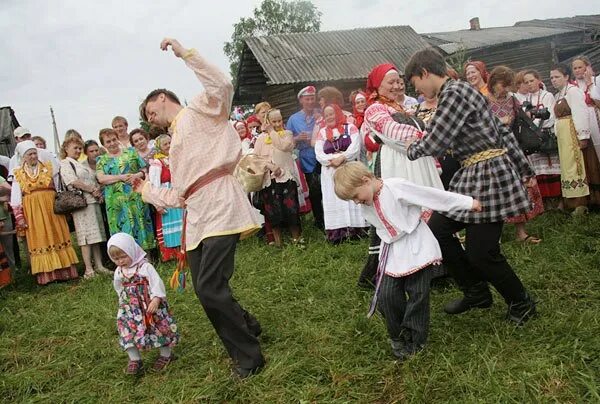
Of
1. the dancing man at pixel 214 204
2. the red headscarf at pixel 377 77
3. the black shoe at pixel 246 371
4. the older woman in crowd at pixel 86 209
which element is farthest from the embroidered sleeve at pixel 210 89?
the older woman in crowd at pixel 86 209

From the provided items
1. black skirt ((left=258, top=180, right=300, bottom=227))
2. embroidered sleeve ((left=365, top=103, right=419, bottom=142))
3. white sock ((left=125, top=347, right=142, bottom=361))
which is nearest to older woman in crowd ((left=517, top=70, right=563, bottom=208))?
black skirt ((left=258, top=180, right=300, bottom=227))

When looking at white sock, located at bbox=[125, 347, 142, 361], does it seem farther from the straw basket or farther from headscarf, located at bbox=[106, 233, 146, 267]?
the straw basket

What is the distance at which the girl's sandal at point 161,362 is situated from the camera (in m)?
3.79

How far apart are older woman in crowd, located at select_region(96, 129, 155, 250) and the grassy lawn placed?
167cm

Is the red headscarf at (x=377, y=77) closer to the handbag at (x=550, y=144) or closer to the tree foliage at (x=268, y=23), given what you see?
the handbag at (x=550, y=144)

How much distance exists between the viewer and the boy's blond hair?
3113 millimetres

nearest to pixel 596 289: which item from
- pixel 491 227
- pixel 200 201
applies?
pixel 491 227

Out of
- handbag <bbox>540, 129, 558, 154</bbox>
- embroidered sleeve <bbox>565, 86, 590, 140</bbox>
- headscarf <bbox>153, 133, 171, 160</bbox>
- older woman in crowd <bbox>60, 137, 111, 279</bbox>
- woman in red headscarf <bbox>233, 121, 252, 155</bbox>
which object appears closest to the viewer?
embroidered sleeve <bbox>565, 86, 590, 140</bbox>

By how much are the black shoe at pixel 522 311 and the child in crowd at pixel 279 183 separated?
12.6 feet

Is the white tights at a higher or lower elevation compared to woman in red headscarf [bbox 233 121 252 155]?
lower

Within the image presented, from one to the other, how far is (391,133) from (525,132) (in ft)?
6.42

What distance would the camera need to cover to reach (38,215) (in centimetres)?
724

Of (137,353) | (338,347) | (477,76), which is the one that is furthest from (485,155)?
(137,353)

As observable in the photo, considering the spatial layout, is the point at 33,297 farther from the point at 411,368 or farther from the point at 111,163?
the point at 411,368
